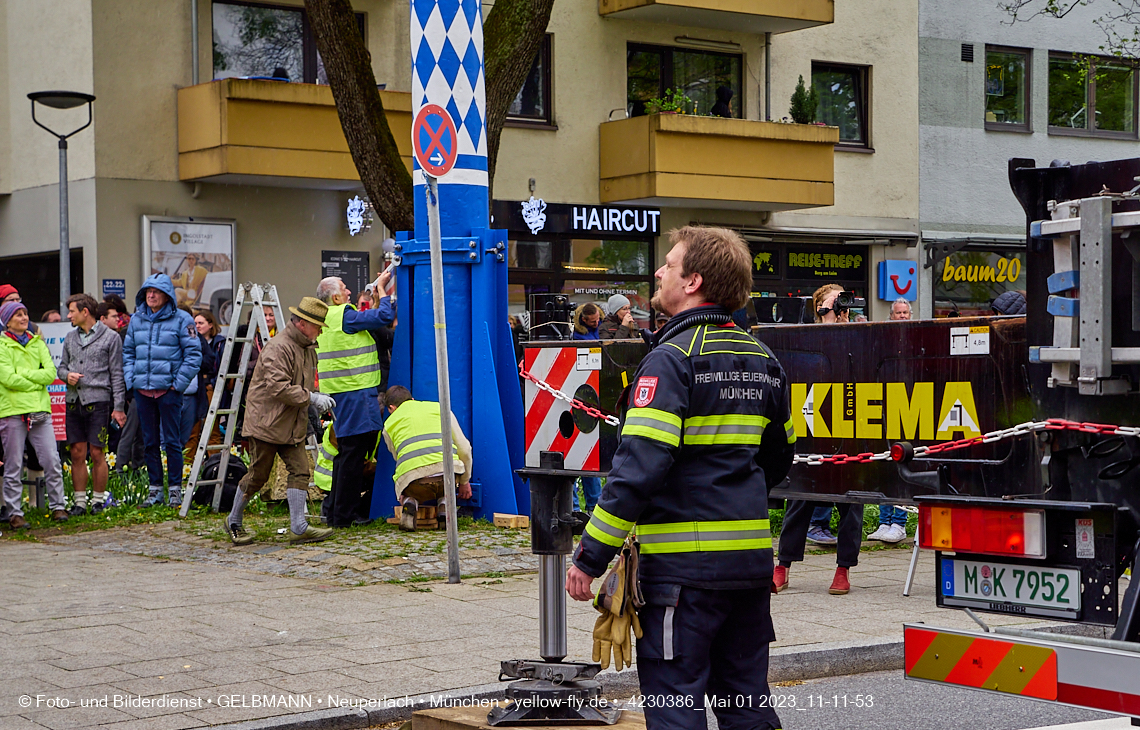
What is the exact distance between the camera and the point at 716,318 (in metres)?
4.34

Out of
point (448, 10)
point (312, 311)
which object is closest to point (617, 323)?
point (448, 10)

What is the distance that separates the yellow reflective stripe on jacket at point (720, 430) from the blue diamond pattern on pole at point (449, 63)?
768cm

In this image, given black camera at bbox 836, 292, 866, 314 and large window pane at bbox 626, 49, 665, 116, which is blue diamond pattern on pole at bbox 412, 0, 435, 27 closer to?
black camera at bbox 836, 292, 866, 314

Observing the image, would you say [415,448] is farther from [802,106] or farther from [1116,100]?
[1116,100]

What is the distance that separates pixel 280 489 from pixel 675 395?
30.8ft

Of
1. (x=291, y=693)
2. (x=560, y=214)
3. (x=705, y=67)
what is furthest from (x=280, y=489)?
(x=705, y=67)

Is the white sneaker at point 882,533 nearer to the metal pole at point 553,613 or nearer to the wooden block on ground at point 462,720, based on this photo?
the wooden block on ground at point 462,720

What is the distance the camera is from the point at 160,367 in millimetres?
13273

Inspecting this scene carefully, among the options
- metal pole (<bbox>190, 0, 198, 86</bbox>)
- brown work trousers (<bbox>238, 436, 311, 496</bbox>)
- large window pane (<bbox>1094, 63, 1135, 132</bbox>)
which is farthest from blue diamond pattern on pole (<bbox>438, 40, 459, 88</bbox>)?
large window pane (<bbox>1094, 63, 1135, 132</bbox>)

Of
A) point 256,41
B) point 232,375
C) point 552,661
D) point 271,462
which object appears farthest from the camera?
point 256,41

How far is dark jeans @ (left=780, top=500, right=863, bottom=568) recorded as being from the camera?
8.98 meters

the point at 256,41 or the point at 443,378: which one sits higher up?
the point at 256,41

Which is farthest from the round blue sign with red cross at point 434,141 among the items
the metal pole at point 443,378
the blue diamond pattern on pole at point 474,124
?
the blue diamond pattern on pole at point 474,124

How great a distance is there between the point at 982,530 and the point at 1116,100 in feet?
88.6
